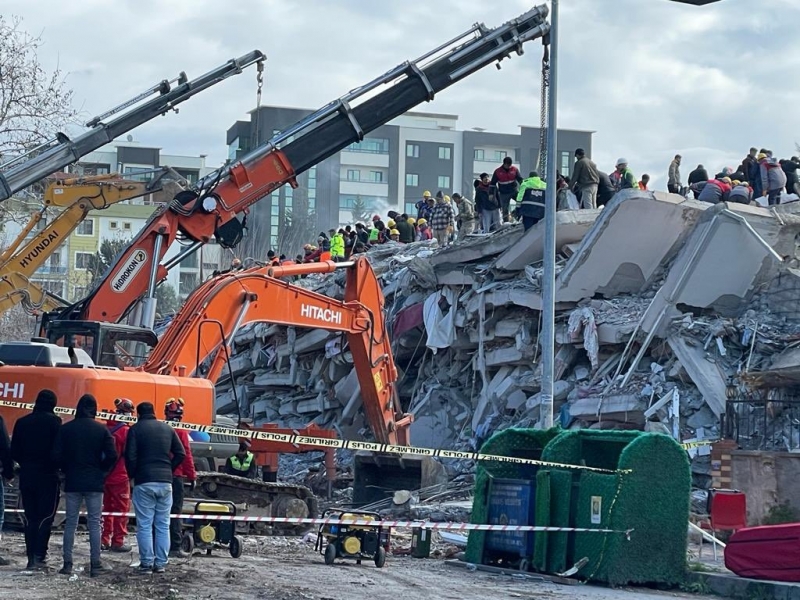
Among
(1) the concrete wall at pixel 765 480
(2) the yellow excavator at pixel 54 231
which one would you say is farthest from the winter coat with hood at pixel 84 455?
(2) the yellow excavator at pixel 54 231

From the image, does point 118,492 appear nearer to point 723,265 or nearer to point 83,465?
point 83,465

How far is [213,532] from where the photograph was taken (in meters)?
14.1

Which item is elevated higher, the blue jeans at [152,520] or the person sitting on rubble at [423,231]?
the person sitting on rubble at [423,231]

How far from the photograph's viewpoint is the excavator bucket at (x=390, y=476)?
68.5 ft

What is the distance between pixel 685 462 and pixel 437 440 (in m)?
14.4

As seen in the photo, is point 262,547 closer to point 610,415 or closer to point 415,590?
point 415,590

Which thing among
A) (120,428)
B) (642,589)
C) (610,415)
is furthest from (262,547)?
(610,415)

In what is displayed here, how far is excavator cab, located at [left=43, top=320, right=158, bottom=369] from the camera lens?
1762 cm

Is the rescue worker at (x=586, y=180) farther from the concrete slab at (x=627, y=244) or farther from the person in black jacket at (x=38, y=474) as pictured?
the person in black jacket at (x=38, y=474)

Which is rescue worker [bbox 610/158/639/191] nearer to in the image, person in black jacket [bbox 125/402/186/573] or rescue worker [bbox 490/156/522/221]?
rescue worker [bbox 490/156/522/221]

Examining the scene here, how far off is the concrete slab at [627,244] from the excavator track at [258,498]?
903cm

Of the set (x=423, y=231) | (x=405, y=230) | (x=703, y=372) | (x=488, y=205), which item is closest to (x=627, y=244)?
(x=703, y=372)

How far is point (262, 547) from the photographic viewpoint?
610 inches

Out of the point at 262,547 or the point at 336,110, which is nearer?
the point at 262,547
